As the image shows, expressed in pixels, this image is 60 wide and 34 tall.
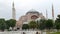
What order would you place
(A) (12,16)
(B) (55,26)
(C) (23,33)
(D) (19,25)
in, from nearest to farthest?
(C) (23,33), (B) (55,26), (A) (12,16), (D) (19,25)

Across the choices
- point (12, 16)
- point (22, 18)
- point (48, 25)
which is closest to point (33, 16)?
point (22, 18)

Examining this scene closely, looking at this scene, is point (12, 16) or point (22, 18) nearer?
point (12, 16)

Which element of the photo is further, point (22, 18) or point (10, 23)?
point (22, 18)

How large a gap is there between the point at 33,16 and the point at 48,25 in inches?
1270

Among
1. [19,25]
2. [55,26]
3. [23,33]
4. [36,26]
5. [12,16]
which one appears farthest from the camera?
[19,25]

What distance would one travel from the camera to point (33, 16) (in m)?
73.9

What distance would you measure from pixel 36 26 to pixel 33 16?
2660cm

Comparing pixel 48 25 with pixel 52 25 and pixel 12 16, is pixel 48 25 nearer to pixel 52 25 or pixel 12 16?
pixel 52 25

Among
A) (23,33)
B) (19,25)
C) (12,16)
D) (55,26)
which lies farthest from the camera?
(19,25)

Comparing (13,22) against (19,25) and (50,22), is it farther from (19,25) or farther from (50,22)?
(19,25)

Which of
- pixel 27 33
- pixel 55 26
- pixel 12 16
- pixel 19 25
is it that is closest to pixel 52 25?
pixel 55 26

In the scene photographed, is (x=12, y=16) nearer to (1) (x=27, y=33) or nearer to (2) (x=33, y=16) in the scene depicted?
A: (2) (x=33, y=16)

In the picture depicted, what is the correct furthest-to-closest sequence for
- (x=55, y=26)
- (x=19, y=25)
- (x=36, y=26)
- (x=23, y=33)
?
(x=19, y=25), (x=36, y=26), (x=55, y=26), (x=23, y=33)

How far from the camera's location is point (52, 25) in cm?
4153
